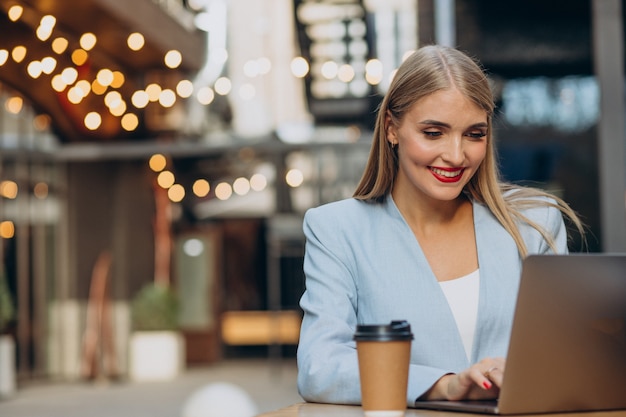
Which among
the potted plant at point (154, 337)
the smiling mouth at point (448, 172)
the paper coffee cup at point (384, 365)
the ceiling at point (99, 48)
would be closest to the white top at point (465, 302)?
the smiling mouth at point (448, 172)

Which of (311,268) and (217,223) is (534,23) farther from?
(217,223)

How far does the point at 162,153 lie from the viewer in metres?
12.1

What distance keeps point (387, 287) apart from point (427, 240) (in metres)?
0.17

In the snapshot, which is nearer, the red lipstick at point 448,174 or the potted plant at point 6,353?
the red lipstick at point 448,174

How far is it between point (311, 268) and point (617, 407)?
0.65 metres

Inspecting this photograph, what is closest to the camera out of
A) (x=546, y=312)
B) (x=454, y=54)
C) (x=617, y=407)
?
(x=546, y=312)

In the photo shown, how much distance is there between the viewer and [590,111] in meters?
6.62

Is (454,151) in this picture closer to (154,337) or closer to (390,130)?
(390,130)

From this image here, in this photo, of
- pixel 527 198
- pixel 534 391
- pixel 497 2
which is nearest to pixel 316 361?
pixel 534 391

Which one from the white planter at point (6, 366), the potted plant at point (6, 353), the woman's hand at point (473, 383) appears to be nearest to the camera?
the woman's hand at point (473, 383)

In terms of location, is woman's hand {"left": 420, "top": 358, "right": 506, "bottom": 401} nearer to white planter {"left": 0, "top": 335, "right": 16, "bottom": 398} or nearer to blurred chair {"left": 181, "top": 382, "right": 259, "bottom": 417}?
blurred chair {"left": 181, "top": 382, "right": 259, "bottom": 417}

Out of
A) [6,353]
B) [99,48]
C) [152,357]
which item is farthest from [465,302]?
[152,357]

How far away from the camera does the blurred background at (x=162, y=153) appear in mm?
10711

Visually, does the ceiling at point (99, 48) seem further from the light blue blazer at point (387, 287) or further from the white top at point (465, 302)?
the white top at point (465, 302)
